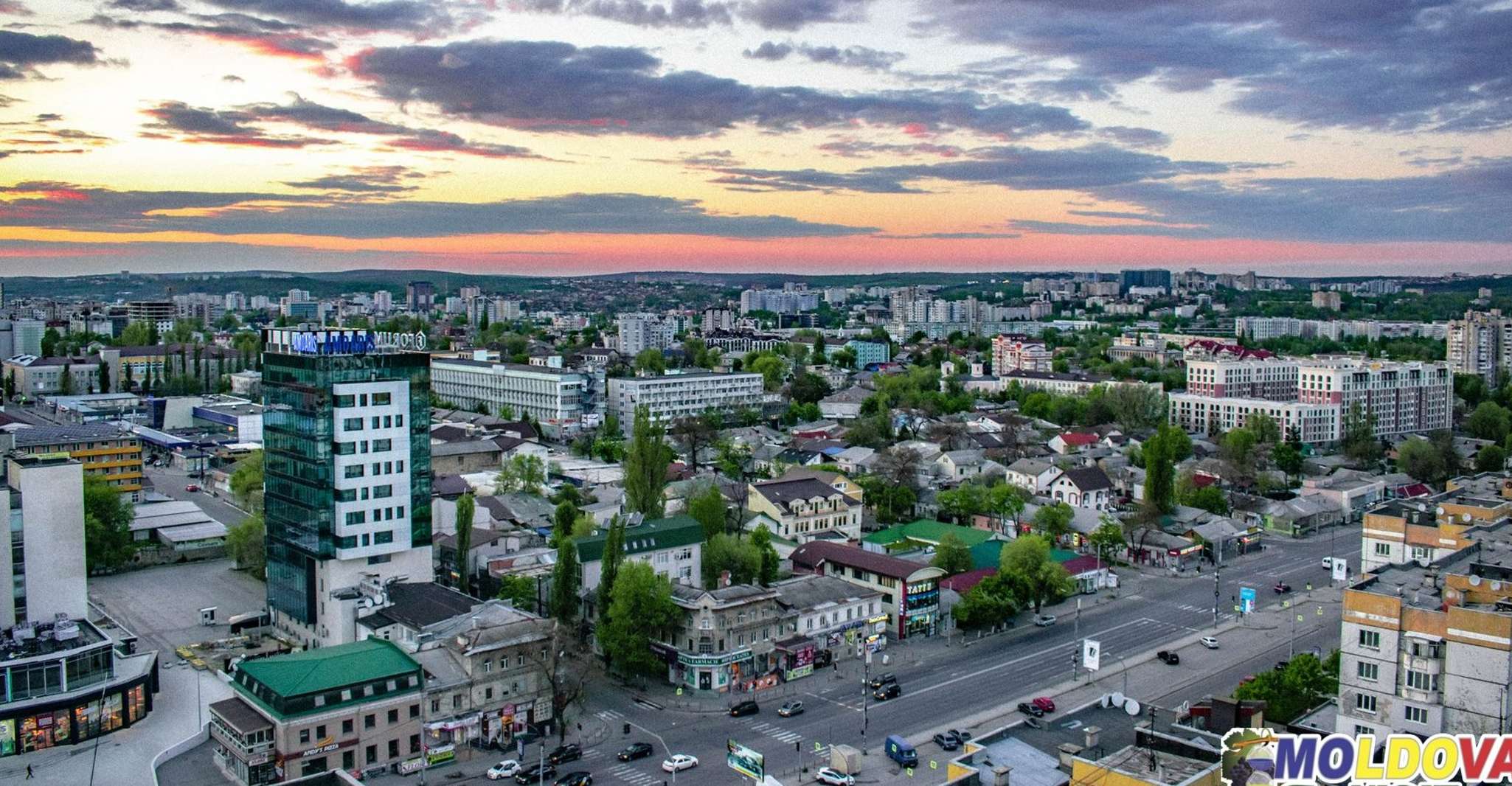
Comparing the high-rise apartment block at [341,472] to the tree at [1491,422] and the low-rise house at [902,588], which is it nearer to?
the low-rise house at [902,588]

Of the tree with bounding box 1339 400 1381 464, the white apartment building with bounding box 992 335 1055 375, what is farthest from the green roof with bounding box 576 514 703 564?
the white apartment building with bounding box 992 335 1055 375

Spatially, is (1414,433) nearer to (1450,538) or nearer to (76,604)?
(1450,538)

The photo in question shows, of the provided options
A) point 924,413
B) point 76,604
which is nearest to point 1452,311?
point 924,413

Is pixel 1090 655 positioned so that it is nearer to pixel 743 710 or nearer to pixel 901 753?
pixel 901 753

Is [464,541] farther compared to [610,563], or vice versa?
[464,541]

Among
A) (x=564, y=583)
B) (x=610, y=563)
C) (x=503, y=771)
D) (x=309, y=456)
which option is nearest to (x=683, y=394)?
(x=309, y=456)

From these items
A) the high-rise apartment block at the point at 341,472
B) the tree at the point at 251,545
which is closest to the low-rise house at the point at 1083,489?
the high-rise apartment block at the point at 341,472

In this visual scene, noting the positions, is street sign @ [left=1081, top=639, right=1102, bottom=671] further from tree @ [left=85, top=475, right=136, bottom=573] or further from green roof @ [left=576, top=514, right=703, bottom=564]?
tree @ [left=85, top=475, right=136, bottom=573]
